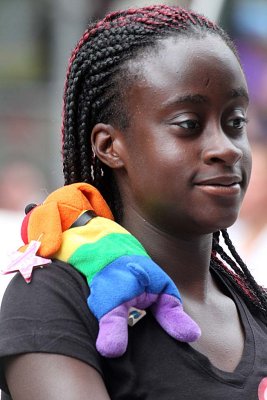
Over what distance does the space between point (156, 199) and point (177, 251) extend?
18cm

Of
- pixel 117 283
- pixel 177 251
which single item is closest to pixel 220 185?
pixel 177 251

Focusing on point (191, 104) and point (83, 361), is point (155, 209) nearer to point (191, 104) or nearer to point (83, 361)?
point (191, 104)

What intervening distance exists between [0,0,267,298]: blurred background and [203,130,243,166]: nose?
13.6 feet

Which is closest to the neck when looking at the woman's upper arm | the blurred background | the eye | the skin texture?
the skin texture

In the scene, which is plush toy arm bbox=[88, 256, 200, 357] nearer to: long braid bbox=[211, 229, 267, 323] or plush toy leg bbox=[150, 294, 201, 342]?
plush toy leg bbox=[150, 294, 201, 342]

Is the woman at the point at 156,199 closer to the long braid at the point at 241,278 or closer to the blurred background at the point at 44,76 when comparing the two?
the long braid at the point at 241,278

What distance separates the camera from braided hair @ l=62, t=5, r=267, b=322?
215 cm

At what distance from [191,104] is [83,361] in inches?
25.5

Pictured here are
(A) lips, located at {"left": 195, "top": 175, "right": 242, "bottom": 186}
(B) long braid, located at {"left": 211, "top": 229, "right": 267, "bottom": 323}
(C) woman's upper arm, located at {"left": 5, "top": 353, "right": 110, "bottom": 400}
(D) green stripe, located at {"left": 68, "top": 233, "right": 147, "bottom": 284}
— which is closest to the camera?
(C) woman's upper arm, located at {"left": 5, "top": 353, "right": 110, "bottom": 400}

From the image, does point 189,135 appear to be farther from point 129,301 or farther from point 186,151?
point 129,301

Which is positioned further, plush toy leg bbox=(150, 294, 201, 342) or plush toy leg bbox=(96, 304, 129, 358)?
plush toy leg bbox=(150, 294, 201, 342)

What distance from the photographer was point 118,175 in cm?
221

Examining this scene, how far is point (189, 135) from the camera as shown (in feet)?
6.67

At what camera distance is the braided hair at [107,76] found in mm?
2148
